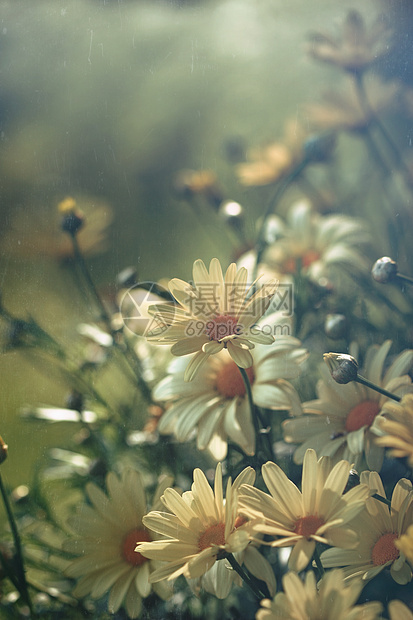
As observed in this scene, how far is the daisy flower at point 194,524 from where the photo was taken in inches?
10.2

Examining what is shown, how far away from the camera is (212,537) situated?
265 mm

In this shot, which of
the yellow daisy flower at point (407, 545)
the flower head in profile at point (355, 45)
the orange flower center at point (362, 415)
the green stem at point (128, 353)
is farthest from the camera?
the flower head in profile at point (355, 45)

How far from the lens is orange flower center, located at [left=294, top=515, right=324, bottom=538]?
0.25 m

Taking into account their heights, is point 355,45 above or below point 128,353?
above

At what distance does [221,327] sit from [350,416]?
0.31 ft

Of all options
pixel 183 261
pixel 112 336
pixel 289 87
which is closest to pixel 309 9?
pixel 289 87

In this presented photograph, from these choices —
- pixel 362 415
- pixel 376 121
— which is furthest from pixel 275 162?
pixel 362 415

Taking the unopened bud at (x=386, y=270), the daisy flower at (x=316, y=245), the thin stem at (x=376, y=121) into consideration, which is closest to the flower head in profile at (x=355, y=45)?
the thin stem at (x=376, y=121)

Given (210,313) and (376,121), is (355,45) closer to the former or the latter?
(376,121)

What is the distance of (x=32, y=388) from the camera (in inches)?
18.5

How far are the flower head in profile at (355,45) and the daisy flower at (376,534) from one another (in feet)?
1.39

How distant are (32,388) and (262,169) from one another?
0.35 metres

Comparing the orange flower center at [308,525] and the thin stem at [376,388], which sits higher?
the thin stem at [376,388]

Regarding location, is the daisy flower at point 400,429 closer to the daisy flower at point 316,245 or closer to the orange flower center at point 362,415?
the orange flower center at point 362,415
